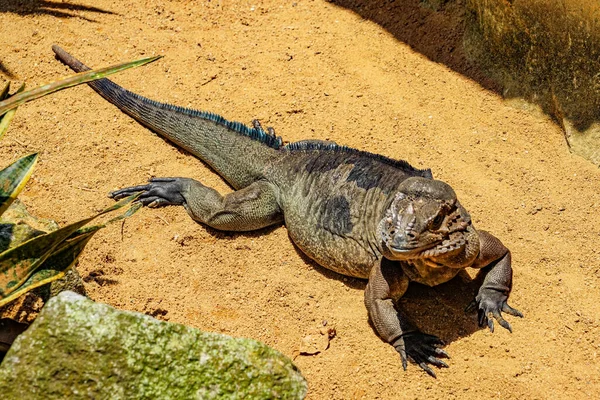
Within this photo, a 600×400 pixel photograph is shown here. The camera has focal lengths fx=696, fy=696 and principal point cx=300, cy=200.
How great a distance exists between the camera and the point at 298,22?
803 cm

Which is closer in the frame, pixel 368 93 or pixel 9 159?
pixel 9 159

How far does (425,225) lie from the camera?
4633mm

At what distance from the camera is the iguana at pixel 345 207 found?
4805 mm

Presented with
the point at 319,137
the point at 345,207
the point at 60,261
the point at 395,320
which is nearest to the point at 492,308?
the point at 395,320

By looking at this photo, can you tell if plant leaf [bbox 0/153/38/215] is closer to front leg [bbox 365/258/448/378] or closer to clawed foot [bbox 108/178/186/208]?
clawed foot [bbox 108/178/186/208]

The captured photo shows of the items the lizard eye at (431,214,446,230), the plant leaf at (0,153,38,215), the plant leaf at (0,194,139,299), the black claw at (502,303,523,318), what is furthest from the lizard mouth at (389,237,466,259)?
the plant leaf at (0,153,38,215)

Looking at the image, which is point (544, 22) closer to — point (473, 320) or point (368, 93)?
point (368, 93)

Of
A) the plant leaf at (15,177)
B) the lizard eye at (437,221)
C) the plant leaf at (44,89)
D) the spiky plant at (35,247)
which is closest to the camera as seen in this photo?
the plant leaf at (44,89)

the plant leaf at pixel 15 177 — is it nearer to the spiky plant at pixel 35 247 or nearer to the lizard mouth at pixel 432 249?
the spiky plant at pixel 35 247

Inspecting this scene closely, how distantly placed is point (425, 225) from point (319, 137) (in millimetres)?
2346

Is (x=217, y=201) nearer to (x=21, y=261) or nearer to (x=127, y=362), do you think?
(x=21, y=261)

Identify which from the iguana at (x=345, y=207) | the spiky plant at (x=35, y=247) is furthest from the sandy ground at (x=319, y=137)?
the spiky plant at (x=35, y=247)

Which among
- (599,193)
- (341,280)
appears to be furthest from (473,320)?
(599,193)

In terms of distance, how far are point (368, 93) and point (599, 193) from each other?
241cm
